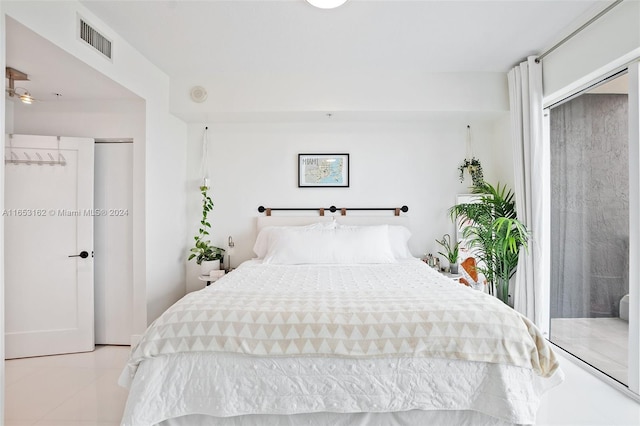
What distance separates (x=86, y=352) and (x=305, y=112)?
3170 mm

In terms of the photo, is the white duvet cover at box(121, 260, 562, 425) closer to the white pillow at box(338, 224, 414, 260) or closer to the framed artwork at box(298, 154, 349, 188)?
the white pillow at box(338, 224, 414, 260)

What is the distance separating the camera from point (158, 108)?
3.32 m

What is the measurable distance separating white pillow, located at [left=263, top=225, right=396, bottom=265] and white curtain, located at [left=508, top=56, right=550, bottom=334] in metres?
1.23

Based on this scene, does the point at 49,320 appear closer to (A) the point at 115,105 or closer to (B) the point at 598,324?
(A) the point at 115,105

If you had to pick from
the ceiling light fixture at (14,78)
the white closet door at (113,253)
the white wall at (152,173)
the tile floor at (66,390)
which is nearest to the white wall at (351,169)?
Result: the white wall at (152,173)

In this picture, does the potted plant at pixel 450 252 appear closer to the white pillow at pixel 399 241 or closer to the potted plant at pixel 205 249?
the white pillow at pixel 399 241

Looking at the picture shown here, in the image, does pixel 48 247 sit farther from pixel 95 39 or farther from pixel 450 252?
pixel 450 252

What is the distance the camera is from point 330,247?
3.23 metres

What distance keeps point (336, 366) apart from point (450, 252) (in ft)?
8.29

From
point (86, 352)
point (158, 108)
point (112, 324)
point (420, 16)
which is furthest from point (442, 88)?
point (86, 352)

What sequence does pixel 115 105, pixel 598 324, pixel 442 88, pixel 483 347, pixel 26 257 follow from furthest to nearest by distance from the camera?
pixel 442 88 < pixel 115 105 < pixel 26 257 < pixel 598 324 < pixel 483 347

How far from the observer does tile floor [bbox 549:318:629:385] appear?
2488 millimetres

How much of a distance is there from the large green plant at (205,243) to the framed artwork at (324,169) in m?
1.11

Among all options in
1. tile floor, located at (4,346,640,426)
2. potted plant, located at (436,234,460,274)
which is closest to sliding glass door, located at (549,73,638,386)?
tile floor, located at (4,346,640,426)
